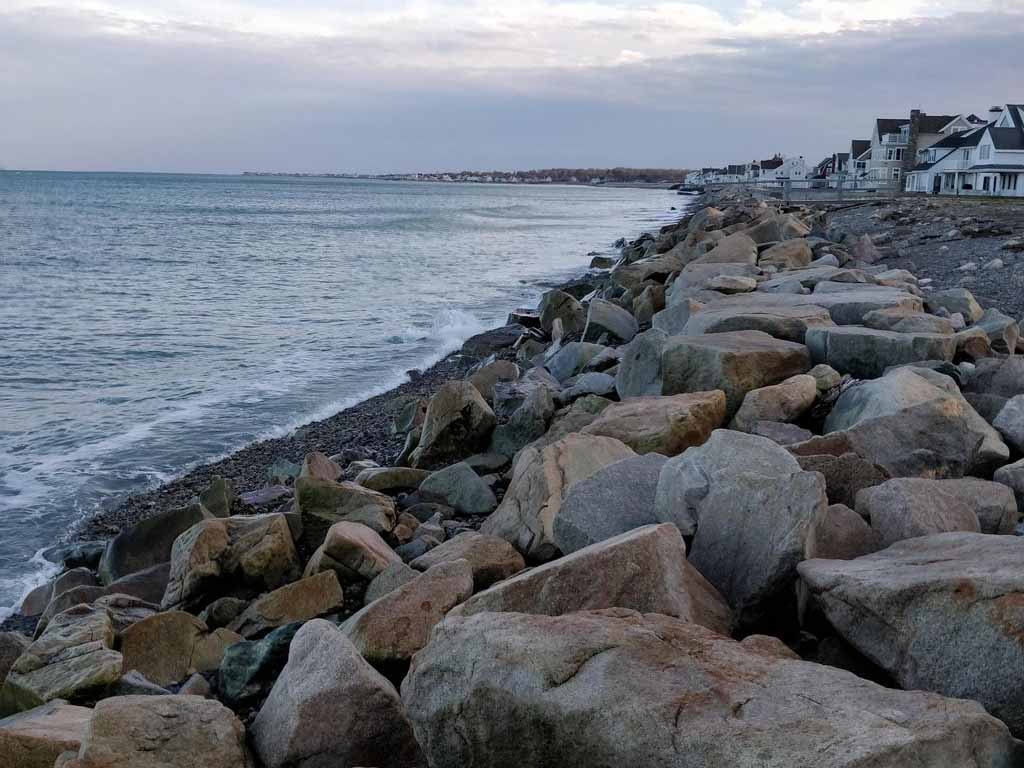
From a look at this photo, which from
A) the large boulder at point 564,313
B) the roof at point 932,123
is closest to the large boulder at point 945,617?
the large boulder at point 564,313

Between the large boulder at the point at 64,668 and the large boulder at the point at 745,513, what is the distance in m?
3.00

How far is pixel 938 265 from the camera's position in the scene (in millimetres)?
18578

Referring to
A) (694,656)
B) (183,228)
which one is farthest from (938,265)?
(183,228)

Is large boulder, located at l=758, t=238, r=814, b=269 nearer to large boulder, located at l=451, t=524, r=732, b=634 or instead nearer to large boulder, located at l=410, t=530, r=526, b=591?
large boulder, located at l=410, t=530, r=526, b=591

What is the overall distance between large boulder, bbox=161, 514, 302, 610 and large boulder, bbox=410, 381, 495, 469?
2438 mm

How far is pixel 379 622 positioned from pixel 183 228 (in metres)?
61.2

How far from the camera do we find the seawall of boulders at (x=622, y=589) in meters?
2.82

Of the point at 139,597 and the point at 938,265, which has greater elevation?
the point at 938,265

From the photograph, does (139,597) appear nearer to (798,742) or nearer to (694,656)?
(694,656)

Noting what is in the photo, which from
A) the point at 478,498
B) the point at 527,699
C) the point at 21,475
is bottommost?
the point at 21,475

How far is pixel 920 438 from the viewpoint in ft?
18.7

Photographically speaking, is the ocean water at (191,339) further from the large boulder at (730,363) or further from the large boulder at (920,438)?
the large boulder at (920,438)

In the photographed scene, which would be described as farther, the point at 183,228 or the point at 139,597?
the point at 183,228

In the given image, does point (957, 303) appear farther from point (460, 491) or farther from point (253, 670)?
point (253, 670)
